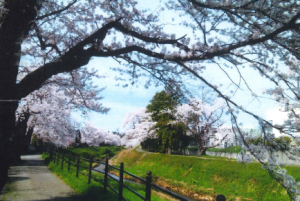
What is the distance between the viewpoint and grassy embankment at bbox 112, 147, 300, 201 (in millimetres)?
10891

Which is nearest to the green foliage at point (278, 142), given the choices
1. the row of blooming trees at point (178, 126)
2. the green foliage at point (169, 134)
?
the row of blooming trees at point (178, 126)

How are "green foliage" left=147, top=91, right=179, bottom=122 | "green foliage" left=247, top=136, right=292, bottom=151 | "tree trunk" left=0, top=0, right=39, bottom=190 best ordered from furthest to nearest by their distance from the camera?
"green foliage" left=147, top=91, right=179, bottom=122 → "tree trunk" left=0, top=0, right=39, bottom=190 → "green foliage" left=247, top=136, right=292, bottom=151

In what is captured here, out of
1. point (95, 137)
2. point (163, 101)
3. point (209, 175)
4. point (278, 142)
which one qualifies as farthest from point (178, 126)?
point (278, 142)

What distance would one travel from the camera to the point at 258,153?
3.25 meters

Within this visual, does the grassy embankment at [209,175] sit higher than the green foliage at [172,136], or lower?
lower

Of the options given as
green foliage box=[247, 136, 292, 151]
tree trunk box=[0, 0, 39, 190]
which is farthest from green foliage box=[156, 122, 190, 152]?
green foliage box=[247, 136, 292, 151]

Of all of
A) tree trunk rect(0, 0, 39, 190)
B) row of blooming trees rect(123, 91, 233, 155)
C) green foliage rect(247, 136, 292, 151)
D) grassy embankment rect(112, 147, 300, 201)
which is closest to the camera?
green foliage rect(247, 136, 292, 151)

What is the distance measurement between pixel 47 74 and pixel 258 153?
13.1ft

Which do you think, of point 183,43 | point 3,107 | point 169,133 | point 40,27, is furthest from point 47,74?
point 169,133

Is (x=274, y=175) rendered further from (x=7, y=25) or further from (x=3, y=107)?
(x=7, y=25)

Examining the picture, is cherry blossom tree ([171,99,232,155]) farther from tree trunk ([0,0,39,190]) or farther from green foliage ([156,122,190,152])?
tree trunk ([0,0,39,190])

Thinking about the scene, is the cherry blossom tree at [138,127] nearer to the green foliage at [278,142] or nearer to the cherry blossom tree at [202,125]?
the cherry blossom tree at [202,125]

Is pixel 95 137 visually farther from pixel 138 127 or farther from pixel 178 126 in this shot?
pixel 178 126

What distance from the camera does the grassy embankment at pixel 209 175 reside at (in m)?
10.9
